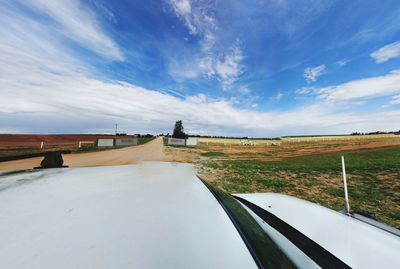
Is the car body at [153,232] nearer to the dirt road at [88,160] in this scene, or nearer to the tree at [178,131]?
the dirt road at [88,160]

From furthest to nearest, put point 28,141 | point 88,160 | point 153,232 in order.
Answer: point 28,141 → point 88,160 → point 153,232

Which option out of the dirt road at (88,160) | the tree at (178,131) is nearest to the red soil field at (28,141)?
the dirt road at (88,160)

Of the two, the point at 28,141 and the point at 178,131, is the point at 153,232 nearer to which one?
the point at 28,141

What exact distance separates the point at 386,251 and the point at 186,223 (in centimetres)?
169

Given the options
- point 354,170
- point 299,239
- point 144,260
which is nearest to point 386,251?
point 299,239

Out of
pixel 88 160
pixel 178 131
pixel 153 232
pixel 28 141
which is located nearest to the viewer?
pixel 153 232

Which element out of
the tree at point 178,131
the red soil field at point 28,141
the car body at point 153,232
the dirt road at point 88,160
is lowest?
the dirt road at point 88,160

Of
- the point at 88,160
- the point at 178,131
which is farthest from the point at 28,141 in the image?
the point at 178,131

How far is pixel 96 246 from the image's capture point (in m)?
1.12

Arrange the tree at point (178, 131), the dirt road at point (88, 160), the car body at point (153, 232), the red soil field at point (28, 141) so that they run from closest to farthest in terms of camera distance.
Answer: the car body at point (153, 232)
the dirt road at point (88, 160)
the red soil field at point (28, 141)
the tree at point (178, 131)

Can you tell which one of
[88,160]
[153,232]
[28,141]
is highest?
[28,141]

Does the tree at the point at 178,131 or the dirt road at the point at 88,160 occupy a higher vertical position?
the tree at the point at 178,131

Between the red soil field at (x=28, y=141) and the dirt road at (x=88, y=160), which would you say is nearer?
the dirt road at (x=88, y=160)

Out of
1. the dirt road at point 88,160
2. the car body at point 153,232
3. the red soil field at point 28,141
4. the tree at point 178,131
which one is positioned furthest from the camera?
the tree at point 178,131
